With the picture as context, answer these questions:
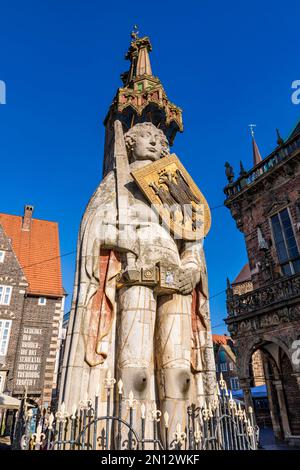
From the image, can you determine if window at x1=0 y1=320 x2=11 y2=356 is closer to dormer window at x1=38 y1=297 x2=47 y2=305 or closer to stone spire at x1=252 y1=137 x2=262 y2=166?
dormer window at x1=38 y1=297 x2=47 y2=305

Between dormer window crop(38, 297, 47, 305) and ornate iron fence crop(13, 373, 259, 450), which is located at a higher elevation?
dormer window crop(38, 297, 47, 305)

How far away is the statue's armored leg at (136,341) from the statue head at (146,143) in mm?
2418

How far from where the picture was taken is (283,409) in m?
14.2

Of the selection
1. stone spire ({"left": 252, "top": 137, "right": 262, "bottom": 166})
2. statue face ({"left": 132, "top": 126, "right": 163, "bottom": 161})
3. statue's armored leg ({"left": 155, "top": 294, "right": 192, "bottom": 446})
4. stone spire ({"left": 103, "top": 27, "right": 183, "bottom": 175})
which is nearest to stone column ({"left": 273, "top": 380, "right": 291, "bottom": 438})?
stone spire ({"left": 103, "top": 27, "right": 183, "bottom": 175})

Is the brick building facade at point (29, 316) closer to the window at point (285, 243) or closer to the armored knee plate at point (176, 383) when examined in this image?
the window at point (285, 243)

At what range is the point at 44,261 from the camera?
75.6 ft

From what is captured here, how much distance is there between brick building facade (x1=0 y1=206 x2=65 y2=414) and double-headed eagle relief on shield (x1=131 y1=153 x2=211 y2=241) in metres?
17.1

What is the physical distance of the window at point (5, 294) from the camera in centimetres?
1939

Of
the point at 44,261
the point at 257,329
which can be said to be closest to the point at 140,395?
the point at 257,329

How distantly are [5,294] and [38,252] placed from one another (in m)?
4.36

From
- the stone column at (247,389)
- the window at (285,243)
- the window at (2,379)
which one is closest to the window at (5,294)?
the window at (2,379)

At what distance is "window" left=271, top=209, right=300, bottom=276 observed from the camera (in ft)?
49.4

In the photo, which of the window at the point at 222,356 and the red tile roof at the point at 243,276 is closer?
the red tile roof at the point at 243,276

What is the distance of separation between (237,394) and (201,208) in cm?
2492
